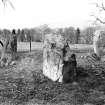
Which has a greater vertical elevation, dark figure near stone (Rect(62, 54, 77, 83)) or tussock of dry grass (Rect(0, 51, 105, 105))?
dark figure near stone (Rect(62, 54, 77, 83))

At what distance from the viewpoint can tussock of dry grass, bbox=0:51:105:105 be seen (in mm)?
6488

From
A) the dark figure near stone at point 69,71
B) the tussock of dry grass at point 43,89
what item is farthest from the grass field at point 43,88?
the dark figure near stone at point 69,71

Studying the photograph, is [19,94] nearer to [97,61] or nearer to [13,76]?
[13,76]

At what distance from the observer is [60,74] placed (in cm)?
818

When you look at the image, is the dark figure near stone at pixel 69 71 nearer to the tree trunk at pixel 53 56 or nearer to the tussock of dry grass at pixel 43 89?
the tree trunk at pixel 53 56

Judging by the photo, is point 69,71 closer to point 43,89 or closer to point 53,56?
point 53,56

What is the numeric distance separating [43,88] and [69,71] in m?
1.44

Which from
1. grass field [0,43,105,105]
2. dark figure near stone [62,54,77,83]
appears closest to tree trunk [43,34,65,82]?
dark figure near stone [62,54,77,83]

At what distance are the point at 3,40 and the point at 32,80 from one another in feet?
16.8

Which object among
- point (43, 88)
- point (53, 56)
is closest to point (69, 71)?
point (53, 56)

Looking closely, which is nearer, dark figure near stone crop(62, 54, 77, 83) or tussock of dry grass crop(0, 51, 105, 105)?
tussock of dry grass crop(0, 51, 105, 105)

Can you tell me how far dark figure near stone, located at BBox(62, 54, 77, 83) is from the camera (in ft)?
26.7

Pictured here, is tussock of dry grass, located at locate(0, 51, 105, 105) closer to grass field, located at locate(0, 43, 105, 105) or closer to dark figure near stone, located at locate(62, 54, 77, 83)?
grass field, located at locate(0, 43, 105, 105)

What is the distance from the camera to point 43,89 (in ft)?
24.7
